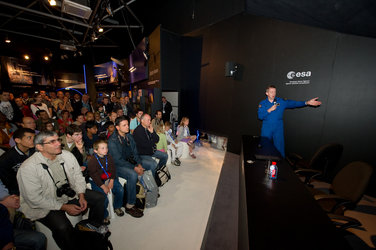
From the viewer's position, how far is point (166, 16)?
6.63 meters

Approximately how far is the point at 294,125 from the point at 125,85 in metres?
11.2

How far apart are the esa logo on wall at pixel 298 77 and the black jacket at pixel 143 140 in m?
3.61

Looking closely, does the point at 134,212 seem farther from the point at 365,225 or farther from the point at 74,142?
the point at 365,225

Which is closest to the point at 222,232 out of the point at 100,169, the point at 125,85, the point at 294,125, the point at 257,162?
the point at 257,162

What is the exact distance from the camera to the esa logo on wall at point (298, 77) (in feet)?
11.1

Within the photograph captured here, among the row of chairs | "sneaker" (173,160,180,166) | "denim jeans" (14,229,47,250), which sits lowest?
"sneaker" (173,160,180,166)

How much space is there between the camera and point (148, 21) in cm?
783

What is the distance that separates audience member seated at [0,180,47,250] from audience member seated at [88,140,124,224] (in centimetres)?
73

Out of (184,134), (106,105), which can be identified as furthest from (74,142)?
(106,105)

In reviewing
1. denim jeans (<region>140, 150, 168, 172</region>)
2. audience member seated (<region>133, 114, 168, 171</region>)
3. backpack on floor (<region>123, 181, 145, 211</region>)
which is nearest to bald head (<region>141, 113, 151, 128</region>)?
audience member seated (<region>133, 114, 168, 171</region>)

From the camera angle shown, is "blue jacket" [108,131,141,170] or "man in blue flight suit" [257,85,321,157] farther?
"man in blue flight suit" [257,85,321,157]

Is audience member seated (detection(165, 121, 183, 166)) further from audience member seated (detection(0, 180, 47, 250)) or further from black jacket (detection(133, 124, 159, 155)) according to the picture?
audience member seated (detection(0, 180, 47, 250))

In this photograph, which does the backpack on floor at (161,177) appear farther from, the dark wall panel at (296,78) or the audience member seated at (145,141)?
the dark wall panel at (296,78)

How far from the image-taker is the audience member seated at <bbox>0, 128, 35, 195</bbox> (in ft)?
5.90
